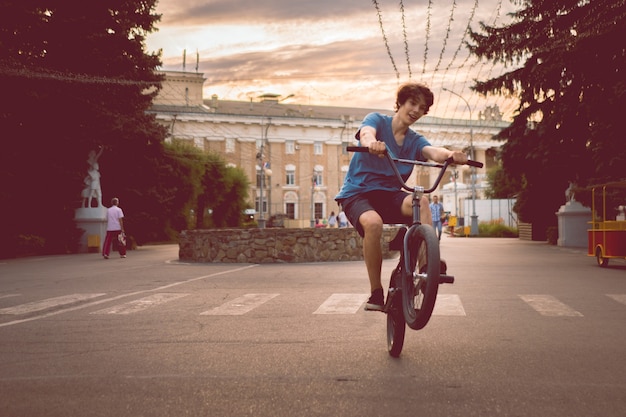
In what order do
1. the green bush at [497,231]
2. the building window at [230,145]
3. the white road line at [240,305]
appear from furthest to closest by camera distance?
the building window at [230,145]
the green bush at [497,231]
the white road line at [240,305]

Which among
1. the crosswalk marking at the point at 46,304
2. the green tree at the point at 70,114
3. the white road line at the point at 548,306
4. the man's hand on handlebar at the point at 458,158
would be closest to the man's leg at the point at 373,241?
the man's hand on handlebar at the point at 458,158

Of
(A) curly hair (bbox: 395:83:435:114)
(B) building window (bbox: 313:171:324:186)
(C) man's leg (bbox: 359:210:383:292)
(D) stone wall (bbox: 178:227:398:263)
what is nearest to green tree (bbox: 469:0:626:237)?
(D) stone wall (bbox: 178:227:398:263)

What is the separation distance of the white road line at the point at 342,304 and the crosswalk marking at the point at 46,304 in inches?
131

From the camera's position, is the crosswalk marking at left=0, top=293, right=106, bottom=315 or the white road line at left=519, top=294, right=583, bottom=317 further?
→ the crosswalk marking at left=0, top=293, right=106, bottom=315

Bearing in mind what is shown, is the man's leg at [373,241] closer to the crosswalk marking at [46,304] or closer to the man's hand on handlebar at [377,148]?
the man's hand on handlebar at [377,148]

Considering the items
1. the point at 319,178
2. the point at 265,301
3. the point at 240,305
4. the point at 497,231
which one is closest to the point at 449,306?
the point at 265,301

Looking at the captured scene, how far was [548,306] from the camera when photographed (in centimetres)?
1021

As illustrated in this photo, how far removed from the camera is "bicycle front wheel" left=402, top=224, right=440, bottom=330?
555 cm

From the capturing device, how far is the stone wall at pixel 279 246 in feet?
75.2

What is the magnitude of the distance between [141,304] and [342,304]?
8.13 ft

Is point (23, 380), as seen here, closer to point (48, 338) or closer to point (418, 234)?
point (48, 338)

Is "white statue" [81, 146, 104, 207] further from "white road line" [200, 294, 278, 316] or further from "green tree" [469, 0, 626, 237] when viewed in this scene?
"white road line" [200, 294, 278, 316]

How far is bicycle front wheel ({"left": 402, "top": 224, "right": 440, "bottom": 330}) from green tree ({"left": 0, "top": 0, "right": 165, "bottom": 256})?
885 inches

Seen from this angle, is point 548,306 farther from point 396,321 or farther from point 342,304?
point 396,321
